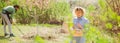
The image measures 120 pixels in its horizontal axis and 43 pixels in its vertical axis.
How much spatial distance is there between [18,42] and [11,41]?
180mm

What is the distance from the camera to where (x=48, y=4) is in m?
12.0

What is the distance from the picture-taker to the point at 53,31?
10.9 metres

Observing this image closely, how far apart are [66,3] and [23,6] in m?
1.48

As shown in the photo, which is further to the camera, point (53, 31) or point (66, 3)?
point (66, 3)

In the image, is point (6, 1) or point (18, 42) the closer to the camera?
point (18, 42)

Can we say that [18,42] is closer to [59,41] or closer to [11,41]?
[11,41]

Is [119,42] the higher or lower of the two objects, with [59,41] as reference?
higher

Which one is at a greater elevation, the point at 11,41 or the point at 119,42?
the point at 119,42

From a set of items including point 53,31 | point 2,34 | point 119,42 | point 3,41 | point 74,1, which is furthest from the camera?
point 74,1

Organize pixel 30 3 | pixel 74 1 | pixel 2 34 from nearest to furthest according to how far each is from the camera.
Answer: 1. pixel 2 34
2. pixel 30 3
3. pixel 74 1

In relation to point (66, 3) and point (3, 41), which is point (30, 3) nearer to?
point (66, 3)

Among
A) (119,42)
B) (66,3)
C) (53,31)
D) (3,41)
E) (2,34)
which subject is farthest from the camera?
(66,3)

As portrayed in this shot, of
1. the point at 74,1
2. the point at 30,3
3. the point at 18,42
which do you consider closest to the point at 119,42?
the point at 18,42

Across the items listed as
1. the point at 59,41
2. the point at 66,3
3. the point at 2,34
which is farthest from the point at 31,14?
the point at 59,41
